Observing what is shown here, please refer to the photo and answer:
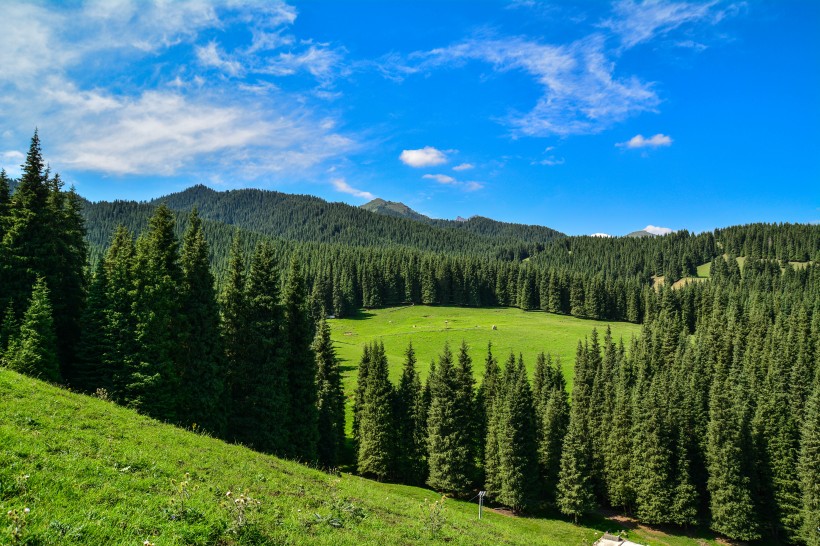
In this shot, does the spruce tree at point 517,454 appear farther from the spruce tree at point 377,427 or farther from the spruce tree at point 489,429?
the spruce tree at point 377,427

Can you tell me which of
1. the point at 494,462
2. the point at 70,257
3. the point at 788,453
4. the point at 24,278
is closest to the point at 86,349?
the point at 24,278

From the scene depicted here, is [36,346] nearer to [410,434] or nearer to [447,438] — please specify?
[447,438]

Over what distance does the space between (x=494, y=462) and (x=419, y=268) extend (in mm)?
129021

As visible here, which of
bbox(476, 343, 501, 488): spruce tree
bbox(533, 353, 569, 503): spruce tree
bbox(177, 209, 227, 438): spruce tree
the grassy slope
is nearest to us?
the grassy slope

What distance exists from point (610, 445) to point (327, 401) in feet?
130

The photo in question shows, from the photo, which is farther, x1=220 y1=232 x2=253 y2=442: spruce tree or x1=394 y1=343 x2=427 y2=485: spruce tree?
x1=394 y1=343 x2=427 y2=485: spruce tree

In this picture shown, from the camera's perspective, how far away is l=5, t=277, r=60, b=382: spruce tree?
82.6 feet

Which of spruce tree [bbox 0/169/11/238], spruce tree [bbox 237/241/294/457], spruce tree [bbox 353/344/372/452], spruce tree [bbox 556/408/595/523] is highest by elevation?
spruce tree [bbox 0/169/11/238]

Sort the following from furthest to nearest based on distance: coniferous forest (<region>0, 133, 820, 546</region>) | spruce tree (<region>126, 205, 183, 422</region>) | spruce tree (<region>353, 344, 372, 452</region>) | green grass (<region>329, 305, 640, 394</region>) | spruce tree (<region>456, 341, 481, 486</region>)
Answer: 1. green grass (<region>329, 305, 640, 394</region>)
2. spruce tree (<region>353, 344, 372, 452</region>)
3. spruce tree (<region>456, 341, 481, 486</region>)
4. coniferous forest (<region>0, 133, 820, 546</region>)
5. spruce tree (<region>126, 205, 183, 422</region>)

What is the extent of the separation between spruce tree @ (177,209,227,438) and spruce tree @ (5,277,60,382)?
7.05 m

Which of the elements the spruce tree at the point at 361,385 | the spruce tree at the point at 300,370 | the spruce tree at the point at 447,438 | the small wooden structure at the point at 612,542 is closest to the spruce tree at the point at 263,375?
the spruce tree at the point at 300,370

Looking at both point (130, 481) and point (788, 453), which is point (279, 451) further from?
point (788, 453)

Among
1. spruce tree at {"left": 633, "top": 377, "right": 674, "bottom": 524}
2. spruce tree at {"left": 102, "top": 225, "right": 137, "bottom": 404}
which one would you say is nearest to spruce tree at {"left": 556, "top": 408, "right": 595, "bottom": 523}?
spruce tree at {"left": 633, "top": 377, "right": 674, "bottom": 524}

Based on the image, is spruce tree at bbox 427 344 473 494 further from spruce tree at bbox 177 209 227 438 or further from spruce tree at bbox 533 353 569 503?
spruce tree at bbox 177 209 227 438
